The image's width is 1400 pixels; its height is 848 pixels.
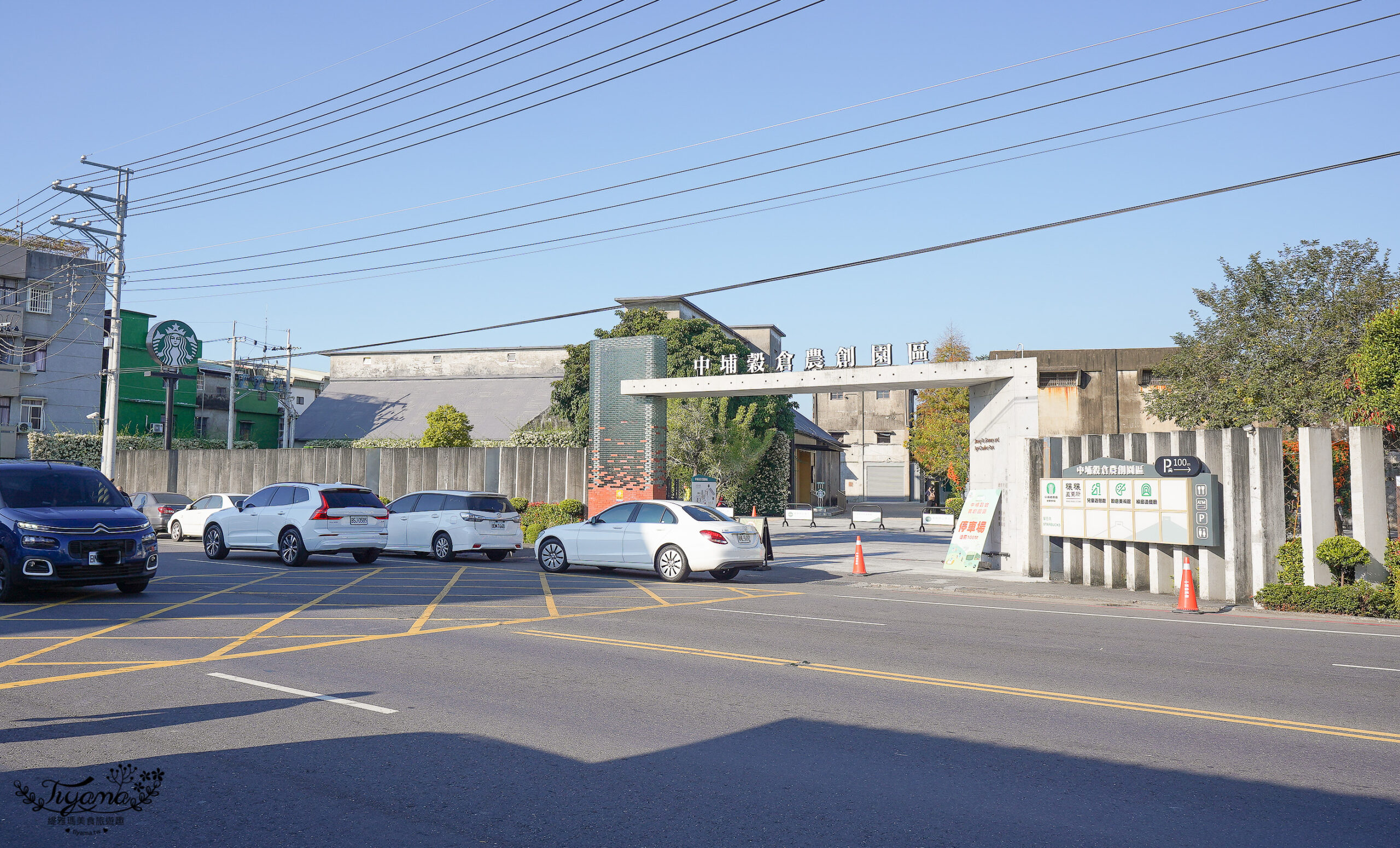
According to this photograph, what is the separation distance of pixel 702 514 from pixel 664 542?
0.89 metres

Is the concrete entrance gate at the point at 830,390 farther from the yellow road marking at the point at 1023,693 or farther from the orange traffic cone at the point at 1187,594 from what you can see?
the yellow road marking at the point at 1023,693

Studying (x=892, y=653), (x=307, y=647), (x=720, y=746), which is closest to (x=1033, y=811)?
(x=720, y=746)

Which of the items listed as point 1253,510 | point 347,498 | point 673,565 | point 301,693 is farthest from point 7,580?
point 1253,510

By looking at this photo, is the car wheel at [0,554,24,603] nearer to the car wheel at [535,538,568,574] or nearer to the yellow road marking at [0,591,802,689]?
the yellow road marking at [0,591,802,689]

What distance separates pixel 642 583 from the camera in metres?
17.9

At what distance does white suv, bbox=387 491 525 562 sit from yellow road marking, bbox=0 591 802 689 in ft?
27.4

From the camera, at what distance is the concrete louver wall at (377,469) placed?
101ft

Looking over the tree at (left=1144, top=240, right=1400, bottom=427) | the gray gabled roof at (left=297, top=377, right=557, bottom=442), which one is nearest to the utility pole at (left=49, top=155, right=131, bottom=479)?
the gray gabled roof at (left=297, top=377, right=557, bottom=442)

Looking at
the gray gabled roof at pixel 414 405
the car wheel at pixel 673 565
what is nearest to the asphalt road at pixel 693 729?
the car wheel at pixel 673 565

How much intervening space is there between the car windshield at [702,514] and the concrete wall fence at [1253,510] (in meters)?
7.22

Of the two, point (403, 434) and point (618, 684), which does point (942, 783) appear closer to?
point (618, 684)

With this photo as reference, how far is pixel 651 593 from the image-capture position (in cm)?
1628

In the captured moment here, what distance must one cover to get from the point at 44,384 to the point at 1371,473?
60192 mm

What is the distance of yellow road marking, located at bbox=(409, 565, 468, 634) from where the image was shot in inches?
459
